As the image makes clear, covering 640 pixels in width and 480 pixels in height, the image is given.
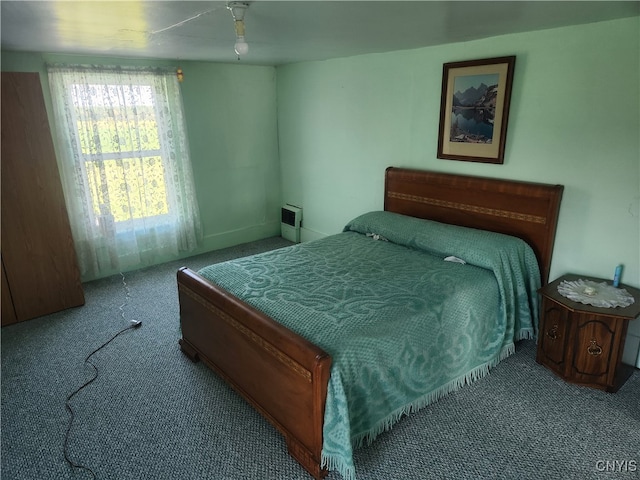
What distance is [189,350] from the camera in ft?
8.71

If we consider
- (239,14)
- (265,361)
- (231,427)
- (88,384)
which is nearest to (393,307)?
(265,361)

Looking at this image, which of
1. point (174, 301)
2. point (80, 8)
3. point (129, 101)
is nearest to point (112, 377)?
point (174, 301)

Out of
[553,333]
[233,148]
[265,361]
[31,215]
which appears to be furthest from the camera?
[233,148]

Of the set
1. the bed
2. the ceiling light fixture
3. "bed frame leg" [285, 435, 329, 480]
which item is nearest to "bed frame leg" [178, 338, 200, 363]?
the bed

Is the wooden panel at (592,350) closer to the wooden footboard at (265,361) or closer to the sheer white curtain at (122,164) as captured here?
the wooden footboard at (265,361)

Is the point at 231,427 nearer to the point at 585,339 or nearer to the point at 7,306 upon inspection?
the point at 585,339

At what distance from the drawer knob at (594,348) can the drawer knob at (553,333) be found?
6.5 inches

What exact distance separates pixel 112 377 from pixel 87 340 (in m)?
0.57

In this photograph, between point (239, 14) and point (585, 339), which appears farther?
point (585, 339)

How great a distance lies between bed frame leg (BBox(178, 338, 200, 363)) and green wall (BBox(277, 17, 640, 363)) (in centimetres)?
207

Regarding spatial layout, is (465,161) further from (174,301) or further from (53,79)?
(53,79)

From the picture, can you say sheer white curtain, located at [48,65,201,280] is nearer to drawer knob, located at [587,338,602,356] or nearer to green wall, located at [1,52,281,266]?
green wall, located at [1,52,281,266]

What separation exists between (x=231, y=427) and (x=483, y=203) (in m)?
2.19

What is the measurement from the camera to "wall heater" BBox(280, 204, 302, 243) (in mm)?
4793
